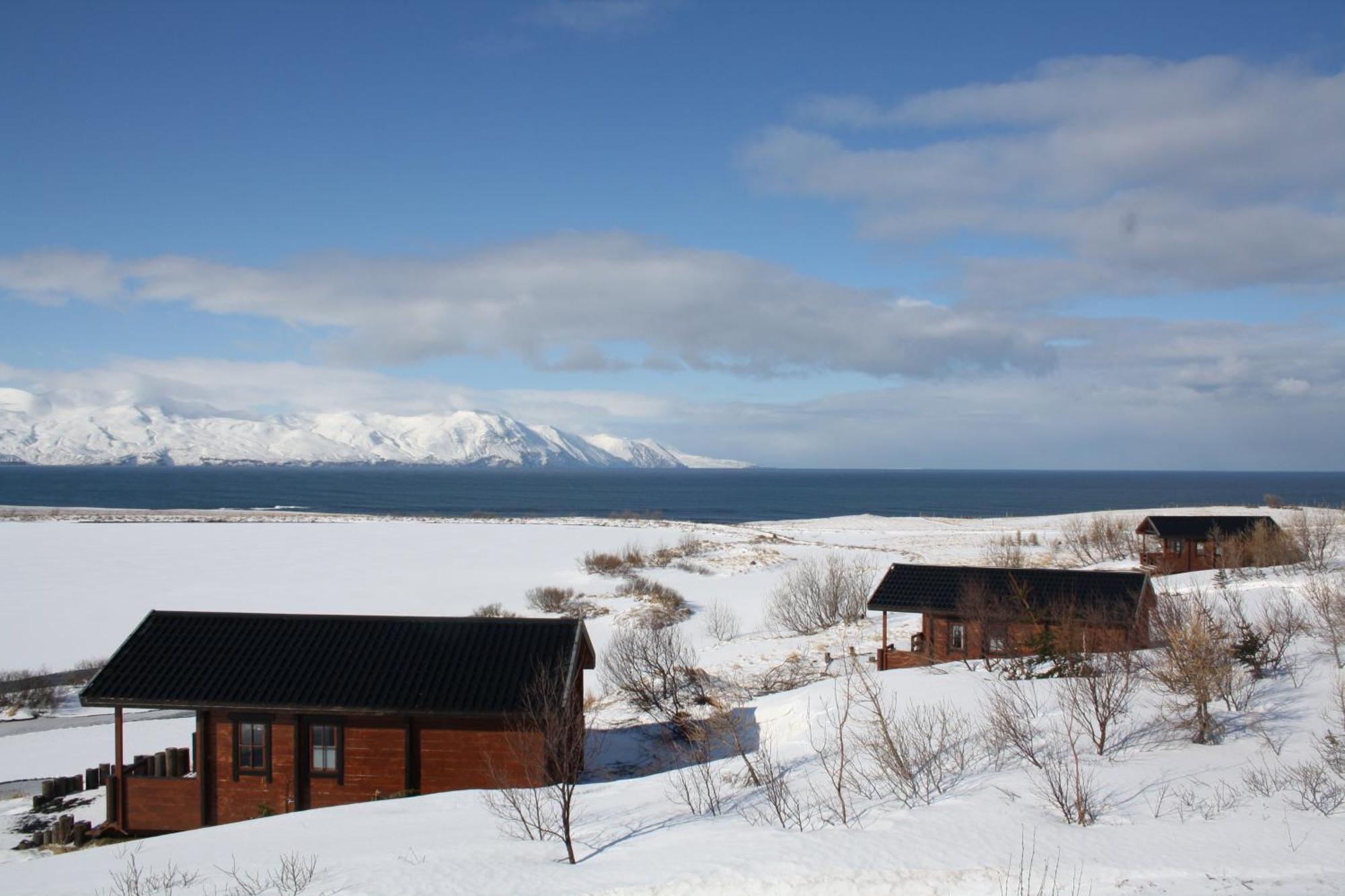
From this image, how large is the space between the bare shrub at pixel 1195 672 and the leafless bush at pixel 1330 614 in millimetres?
3271

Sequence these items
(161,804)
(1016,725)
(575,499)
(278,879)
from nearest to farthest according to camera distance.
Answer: (278,879), (1016,725), (161,804), (575,499)

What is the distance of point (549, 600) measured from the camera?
4366 cm

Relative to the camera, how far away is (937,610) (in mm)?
26766

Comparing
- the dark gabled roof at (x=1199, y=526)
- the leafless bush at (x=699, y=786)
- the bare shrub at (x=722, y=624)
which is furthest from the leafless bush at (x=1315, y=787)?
the dark gabled roof at (x=1199, y=526)

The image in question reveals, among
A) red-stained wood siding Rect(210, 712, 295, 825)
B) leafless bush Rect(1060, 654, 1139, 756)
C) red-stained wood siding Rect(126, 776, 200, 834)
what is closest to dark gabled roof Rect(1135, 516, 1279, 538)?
leafless bush Rect(1060, 654, 1139, 756)

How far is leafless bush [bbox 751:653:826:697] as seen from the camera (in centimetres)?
2778

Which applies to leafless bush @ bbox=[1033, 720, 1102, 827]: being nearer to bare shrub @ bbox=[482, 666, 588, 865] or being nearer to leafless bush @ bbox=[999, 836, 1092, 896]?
leafless bush @ bbox=[999, 836, 1092, 896]

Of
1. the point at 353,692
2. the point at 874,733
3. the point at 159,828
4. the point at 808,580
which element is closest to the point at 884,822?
the point at 874,733

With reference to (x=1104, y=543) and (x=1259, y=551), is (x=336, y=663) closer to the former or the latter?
(x=1259, y=551)

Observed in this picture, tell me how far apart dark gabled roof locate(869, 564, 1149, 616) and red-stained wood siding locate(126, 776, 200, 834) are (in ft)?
60.4

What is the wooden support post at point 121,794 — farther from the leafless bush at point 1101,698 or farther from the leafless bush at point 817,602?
the leafless bush at point 817,602

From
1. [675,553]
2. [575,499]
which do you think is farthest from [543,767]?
[575,499]

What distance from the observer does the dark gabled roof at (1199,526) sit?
40.8m

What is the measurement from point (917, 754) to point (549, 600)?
30422mm
